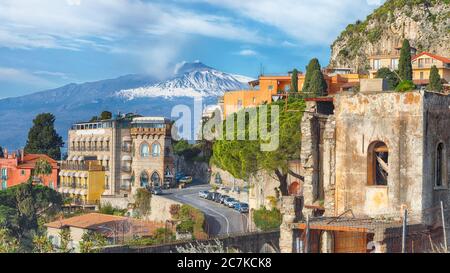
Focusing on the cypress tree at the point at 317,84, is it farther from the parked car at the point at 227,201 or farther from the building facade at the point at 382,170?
the building facade at the point at 382,170

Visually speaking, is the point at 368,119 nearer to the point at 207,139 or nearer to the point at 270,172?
the point at 270,172

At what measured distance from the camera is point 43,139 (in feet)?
272

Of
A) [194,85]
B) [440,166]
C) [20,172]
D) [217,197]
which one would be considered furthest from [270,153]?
[194,85]

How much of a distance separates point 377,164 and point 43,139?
6703cm

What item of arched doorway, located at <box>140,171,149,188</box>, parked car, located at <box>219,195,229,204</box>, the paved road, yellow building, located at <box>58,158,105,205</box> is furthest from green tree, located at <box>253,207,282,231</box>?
yellow building, located at <box>58,158,105,205</box>

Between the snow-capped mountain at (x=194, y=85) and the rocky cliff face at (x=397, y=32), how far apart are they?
40825mm

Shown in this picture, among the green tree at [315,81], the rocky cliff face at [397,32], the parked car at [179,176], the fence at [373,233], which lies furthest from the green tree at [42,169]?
the fence at [373,233]

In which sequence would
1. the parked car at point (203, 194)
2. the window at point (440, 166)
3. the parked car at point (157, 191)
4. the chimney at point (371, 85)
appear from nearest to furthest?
1. the window at point (440, 166)
2. the chimney at point (371, 85)
3. the parked car at point (203, 194)
4. the parked car at point (157, 191)

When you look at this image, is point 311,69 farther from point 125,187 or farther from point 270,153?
point 270,153

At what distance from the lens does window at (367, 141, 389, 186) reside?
1992 centimetres

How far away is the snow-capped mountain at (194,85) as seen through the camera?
147500mm

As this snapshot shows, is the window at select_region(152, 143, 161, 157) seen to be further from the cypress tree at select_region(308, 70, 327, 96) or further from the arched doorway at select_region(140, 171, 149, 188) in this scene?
the cypress tree at select_region(308, 70, 327, 96)
